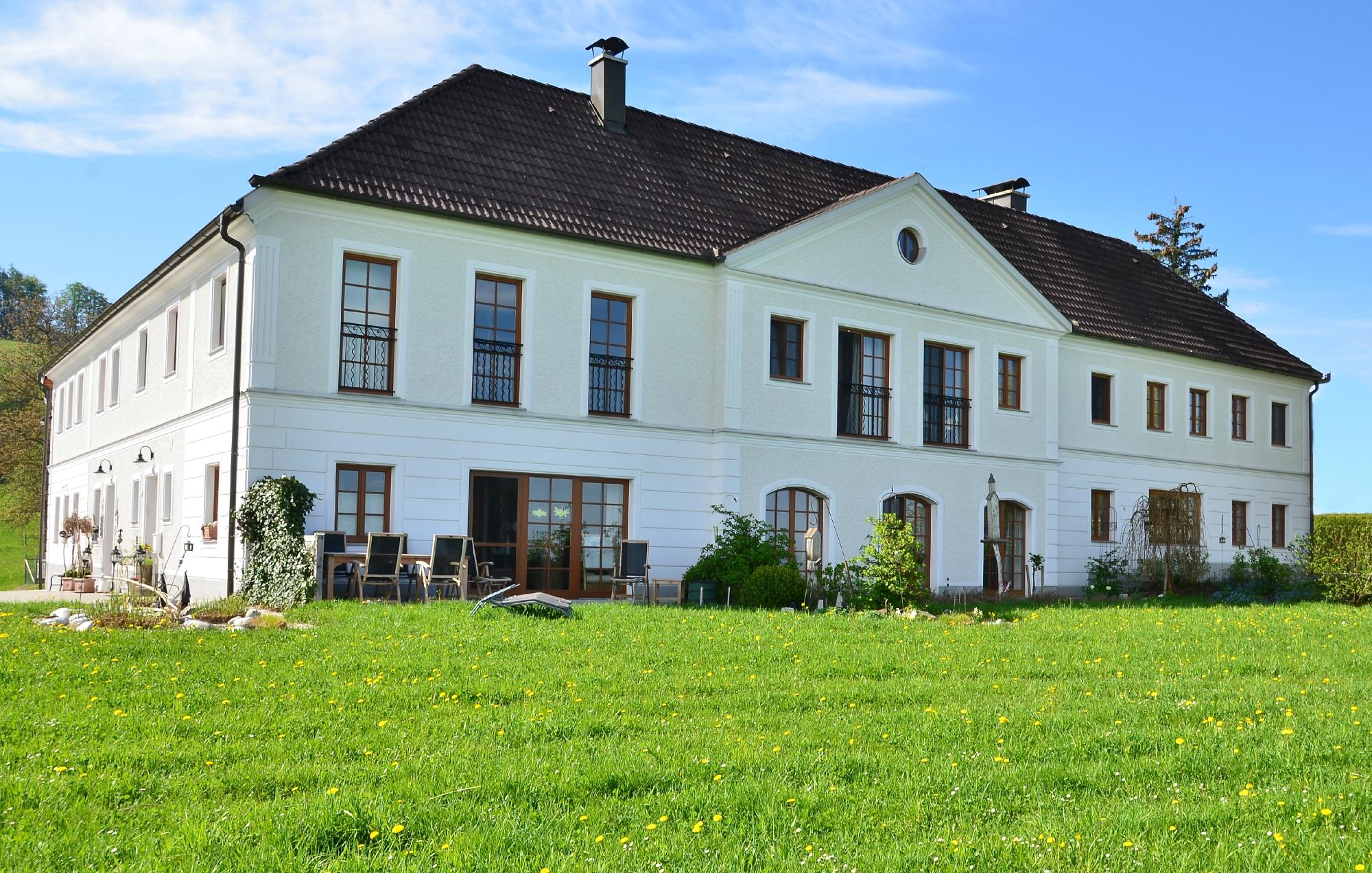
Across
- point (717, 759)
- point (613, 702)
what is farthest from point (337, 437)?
point (717, 759)

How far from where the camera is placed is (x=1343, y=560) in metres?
21.6

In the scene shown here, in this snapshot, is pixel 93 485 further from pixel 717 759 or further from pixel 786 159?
pixel 717 759

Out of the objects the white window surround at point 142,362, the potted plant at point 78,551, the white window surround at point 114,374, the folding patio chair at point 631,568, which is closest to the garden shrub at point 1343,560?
the folding patio chair at point 631,568

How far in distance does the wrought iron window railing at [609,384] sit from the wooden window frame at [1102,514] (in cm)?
1259

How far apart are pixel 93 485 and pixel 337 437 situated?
45.2ft

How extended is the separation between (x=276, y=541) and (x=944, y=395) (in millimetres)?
13341

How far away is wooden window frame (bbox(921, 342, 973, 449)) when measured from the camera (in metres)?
23.7

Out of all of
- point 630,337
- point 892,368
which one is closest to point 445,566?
point 630,337

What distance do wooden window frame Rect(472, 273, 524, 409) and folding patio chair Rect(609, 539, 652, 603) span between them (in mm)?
2888

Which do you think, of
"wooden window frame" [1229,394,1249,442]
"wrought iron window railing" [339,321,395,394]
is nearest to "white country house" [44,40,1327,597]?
"wrought iron window railing" [339,321,395,394]

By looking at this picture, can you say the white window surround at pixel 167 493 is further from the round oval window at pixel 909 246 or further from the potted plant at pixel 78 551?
the round oval window at pixel 909 246

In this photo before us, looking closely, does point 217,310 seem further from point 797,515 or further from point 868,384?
point 868,384

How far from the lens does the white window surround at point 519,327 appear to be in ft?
59.8

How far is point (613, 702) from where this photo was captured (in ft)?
27.6
